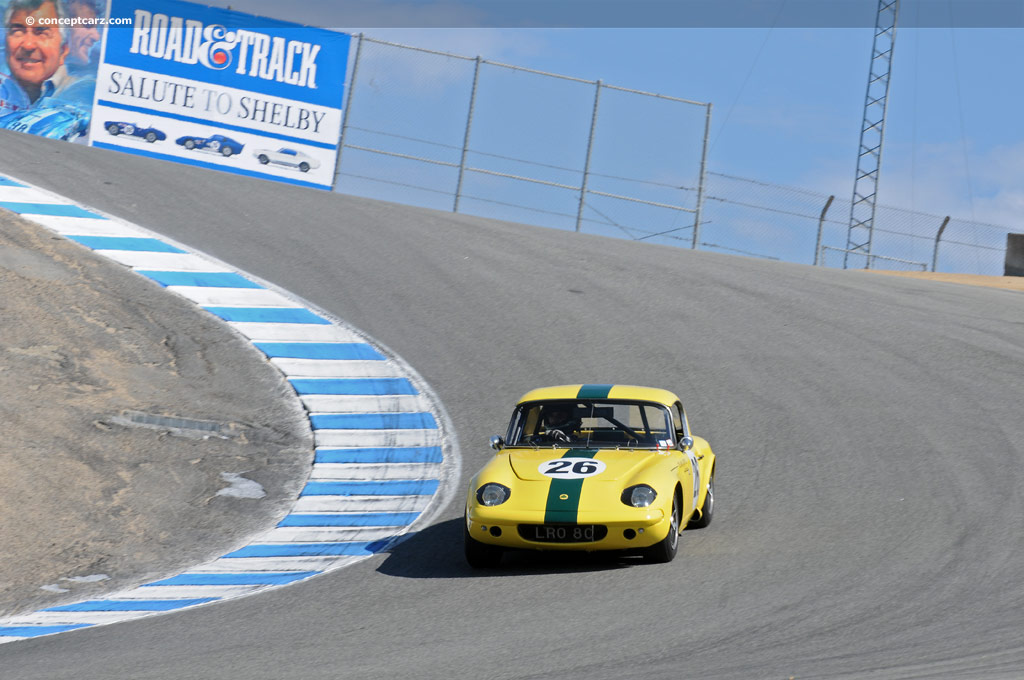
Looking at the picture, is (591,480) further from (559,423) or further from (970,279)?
(970,279)

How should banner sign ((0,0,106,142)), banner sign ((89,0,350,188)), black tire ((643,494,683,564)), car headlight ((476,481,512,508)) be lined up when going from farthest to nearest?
banner sign ((89,0,350,188))
banner sign ((0,0,106,142))
car headlight ((476,481,512,508))
black tire ((643,494,683,564))

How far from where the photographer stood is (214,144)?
20953 millimetres

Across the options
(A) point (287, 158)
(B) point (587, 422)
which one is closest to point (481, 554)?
(B) point (587, 422)

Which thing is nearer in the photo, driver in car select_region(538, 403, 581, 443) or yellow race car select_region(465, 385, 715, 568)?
yellow race car select_region(465, 385, 715, 568)

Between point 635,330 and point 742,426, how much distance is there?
3775 millimetres

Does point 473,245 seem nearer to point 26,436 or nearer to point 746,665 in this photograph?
point 26,436

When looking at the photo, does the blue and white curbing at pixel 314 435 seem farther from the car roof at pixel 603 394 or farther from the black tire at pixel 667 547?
the black tire at pixel 667 547

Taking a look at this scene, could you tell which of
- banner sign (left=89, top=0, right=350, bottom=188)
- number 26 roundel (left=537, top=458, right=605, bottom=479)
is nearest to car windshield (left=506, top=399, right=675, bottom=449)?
number 26 roundel (left=537, top=458, right=605, bottom=479)

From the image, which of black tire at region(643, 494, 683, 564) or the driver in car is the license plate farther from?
the driver in car

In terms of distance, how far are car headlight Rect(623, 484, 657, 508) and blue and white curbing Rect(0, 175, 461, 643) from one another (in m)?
2.22

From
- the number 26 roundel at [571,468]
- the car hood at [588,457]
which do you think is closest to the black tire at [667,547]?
the car hood at [588,457]

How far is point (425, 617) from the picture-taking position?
6.88 metres

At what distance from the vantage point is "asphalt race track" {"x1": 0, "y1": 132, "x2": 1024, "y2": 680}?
6.02 metres

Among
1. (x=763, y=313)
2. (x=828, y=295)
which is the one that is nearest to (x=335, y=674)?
(x=763, y=313)
